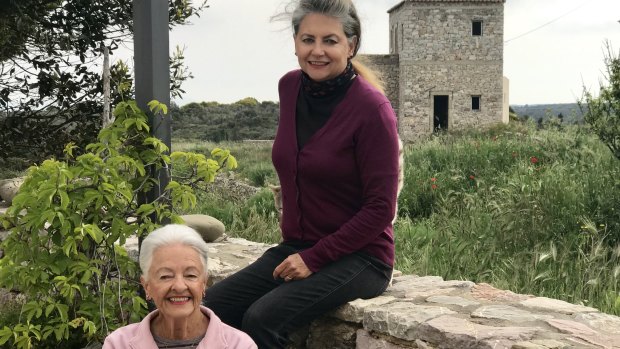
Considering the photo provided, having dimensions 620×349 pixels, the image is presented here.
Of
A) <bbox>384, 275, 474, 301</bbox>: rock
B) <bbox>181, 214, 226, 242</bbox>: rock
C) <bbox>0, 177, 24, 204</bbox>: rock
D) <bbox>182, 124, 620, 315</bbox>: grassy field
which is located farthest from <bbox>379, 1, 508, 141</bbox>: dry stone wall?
<bbox>384, 275, 474, 301</bbox>: rock

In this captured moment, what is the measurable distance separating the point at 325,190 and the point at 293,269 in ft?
1.13

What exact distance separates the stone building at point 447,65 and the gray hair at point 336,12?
83.7 ft

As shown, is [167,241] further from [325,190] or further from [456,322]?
[456,322]

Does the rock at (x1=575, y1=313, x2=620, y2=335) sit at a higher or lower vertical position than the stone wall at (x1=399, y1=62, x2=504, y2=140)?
lower

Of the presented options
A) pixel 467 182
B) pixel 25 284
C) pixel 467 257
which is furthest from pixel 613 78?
pixel 25 284

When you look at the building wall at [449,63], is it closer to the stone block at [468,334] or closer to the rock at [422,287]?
the rock at [422,287]

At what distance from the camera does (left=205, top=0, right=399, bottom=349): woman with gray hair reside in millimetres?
2795

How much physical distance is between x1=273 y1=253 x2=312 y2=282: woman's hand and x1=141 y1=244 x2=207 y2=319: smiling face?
2.16ft

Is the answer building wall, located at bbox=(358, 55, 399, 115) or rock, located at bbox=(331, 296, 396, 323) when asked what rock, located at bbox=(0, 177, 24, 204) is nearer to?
rock, located at bbox=(331, 296, 396, 323)

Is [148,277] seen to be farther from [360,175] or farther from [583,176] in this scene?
[583,176]

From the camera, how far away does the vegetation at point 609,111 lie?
6.54 m

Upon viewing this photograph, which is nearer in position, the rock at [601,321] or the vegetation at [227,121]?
the rock at [601,321]

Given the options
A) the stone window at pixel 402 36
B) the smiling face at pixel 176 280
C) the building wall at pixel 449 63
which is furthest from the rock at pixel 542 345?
the stone window at pixel 402 36

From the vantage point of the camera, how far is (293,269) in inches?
113
